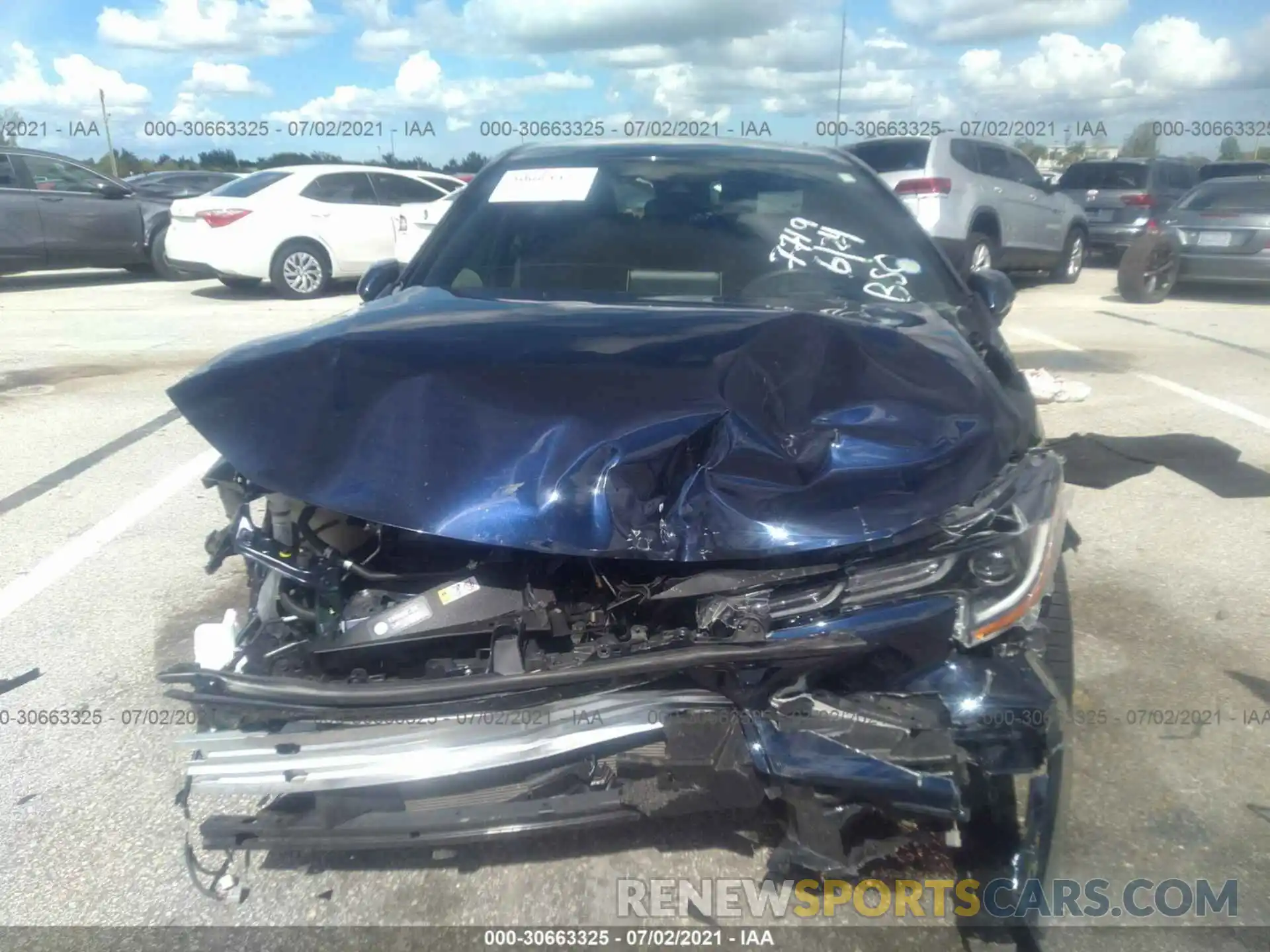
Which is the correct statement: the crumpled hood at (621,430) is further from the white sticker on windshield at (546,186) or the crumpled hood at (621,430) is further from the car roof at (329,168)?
the car roof at (329,168)

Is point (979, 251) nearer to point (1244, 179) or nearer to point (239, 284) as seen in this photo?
point (1244, 179)

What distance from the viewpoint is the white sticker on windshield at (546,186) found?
3926mm

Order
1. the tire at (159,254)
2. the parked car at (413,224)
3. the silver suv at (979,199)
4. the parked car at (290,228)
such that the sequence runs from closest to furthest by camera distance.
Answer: the parked car at (413,224) → the silver suv at (979,199) → the parked car at (290,228) → the tire at (159,254)

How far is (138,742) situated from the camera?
10.3 feet

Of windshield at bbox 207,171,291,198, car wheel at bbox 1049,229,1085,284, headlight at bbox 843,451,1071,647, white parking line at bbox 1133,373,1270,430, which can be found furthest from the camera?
car wheel at bbox 1049,229,1085,284

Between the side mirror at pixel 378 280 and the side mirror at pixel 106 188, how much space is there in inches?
439

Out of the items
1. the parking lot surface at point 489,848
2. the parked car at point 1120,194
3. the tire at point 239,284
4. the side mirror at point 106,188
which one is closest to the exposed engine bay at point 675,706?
the parking lot surface at point 489,848

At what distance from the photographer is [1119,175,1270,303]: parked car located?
37.1 ft

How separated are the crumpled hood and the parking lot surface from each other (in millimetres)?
977

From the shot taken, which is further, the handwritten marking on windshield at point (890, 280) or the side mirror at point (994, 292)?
the side mirror at point (994, 292)

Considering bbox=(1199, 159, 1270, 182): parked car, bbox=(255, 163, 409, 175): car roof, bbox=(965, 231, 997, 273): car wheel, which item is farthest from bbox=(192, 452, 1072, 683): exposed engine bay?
bbox=(1199, 159, 1270, 182): parked car

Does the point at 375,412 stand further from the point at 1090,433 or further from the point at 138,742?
the point at 1090,433

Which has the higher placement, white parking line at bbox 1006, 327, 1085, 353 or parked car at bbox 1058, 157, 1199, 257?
parked car at bbox 1058, 157, 1199, 257

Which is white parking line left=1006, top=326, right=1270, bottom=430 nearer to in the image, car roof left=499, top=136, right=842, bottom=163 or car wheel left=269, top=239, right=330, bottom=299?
car roof left=499, top=136, right=842, bottom=163
